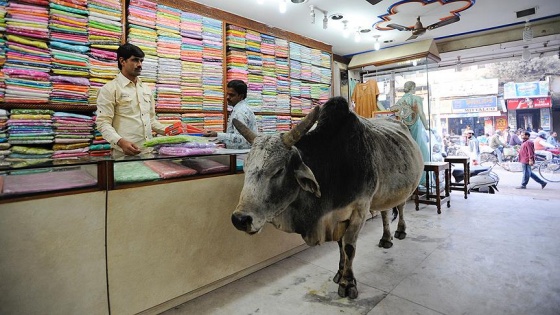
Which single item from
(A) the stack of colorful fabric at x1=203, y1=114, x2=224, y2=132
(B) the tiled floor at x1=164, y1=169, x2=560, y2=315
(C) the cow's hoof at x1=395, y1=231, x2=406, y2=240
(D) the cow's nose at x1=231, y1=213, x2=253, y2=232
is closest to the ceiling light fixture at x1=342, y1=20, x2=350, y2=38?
(A) the stack of colorful fabric at x1=203, y1=114, x2=224, y2=132

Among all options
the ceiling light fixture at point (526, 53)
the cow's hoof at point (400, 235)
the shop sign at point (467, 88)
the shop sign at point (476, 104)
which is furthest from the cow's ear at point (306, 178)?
the shop sign at point (476, 104)

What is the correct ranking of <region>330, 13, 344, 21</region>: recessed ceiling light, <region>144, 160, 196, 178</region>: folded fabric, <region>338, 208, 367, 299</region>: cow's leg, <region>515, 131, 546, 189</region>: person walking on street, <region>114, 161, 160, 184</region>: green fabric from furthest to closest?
<region>515, 131, 546, 189</region>: person walking on street
<region>330, 13, 344, 21</region>: recessed ceiling light
<region>338, 208, 367, 299</region>: cow's leg
<region>144, 160, 196, 178</region>: folded fabric
<region>114, 161, 160, 184</region>: green fabric

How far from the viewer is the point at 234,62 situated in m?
4.18

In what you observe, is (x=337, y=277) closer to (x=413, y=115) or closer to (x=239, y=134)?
(x=239, y=134)

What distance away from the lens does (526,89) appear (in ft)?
30.2

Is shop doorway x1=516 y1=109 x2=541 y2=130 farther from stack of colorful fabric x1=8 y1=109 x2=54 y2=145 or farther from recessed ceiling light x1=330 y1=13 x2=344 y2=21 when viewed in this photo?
stack of colorful fabric x1=8 y1=109 x2=54 y2=145

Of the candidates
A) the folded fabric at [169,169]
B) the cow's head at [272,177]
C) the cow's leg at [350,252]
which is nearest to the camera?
the cow's head at [272,177]

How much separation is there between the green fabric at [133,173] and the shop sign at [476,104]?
1085 centimetres

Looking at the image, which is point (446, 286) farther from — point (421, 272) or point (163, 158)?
point (163, 158)

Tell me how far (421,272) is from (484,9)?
4.09m

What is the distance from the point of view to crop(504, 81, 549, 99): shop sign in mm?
8935

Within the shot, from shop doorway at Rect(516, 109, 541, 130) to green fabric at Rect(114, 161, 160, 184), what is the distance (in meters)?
11.4

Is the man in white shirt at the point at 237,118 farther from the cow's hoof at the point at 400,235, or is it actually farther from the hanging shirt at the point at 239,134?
the cow's hoof at the point at 400,235

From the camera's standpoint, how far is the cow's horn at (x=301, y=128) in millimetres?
1459
